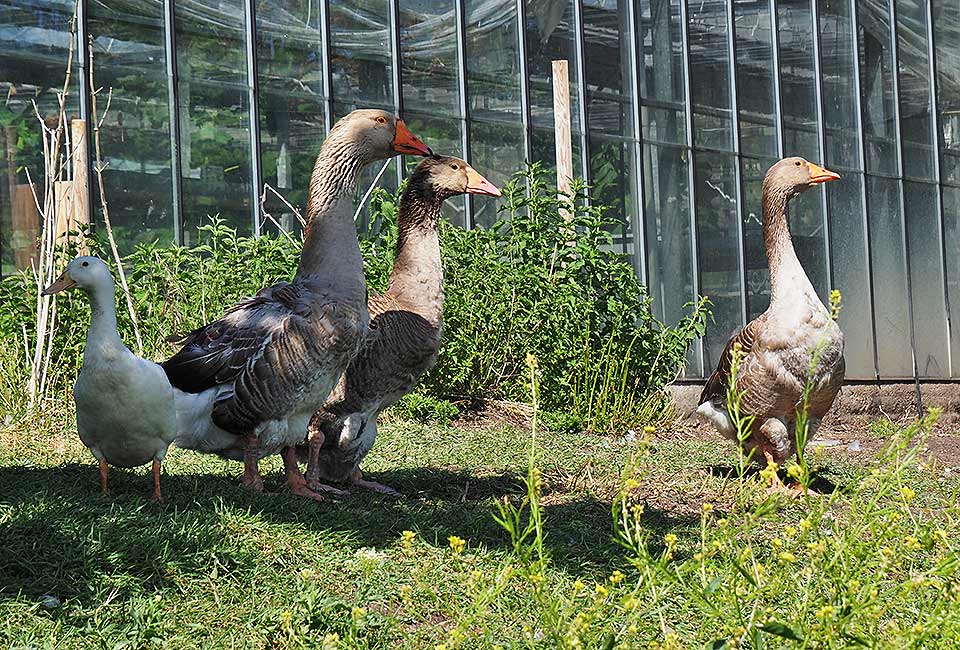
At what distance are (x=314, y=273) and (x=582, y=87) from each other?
8.80 meters

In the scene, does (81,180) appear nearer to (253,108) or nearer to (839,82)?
(253,108)

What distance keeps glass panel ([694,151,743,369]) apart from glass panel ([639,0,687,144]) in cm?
65

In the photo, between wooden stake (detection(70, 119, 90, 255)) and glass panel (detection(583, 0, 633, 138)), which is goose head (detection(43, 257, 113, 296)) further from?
glass panel (detection(583, 0, 633, 138))

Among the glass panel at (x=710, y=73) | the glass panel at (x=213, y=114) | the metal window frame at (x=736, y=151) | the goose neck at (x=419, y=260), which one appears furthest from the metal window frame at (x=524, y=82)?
the goose neck at (x=419, y=260)

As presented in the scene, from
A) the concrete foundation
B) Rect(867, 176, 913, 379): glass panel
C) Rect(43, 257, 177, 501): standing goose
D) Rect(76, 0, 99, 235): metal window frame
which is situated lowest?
the concrete foundation

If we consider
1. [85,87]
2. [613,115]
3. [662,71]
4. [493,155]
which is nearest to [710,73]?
[662,71]

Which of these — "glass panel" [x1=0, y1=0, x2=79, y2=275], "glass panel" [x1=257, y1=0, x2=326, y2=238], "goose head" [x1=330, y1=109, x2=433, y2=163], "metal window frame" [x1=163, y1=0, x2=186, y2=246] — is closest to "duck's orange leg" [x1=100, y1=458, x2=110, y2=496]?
"goose head" [x1=330, y1=109, x2=433, y2=163]

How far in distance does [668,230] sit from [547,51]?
2.71 meters

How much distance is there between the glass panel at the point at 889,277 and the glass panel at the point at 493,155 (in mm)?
7030

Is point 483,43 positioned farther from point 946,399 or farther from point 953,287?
point 953,287

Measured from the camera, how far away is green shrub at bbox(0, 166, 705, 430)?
29.1 feet

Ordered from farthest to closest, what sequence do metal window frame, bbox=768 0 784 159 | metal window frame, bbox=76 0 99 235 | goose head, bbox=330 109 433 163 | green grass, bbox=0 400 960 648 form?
metal window frame, bbox=768 0 784 159
metal window frame, bbox=76 0 99 235
goose head, bbox=330 109 433 163
green grass, bbox=0 400 960 648

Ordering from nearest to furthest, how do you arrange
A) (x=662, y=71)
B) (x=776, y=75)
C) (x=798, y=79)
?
(x=662, y=71), (x=776, y=75), (x=798, y=79)

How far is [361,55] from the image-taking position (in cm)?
1203
